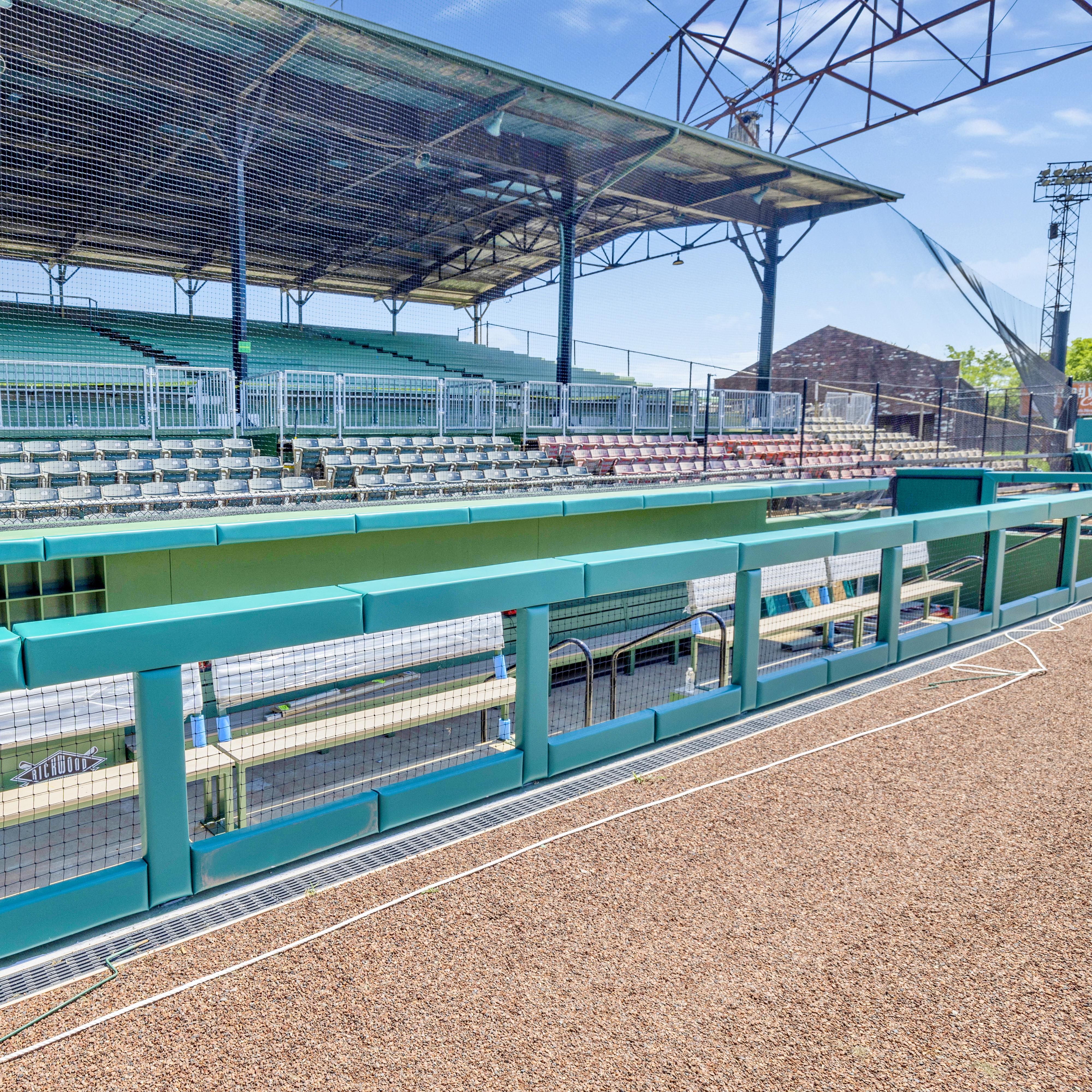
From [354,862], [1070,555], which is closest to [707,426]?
[1070,555]

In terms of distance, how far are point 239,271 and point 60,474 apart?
25.6 feet

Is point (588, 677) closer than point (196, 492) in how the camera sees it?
Yes

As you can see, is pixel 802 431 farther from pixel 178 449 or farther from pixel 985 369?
pixel 985 369

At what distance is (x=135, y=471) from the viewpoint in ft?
34.5

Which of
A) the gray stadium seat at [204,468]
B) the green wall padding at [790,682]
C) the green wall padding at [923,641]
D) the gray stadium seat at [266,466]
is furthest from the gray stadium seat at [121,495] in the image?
the green wall padding at [923,641]

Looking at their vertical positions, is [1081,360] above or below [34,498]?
above

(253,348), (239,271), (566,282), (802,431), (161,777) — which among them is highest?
(566,282)

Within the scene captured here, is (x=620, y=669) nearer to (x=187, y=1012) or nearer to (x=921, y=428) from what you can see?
(x=187, y=1012)

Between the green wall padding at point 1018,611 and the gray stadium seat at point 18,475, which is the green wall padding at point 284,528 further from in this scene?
the green wall padding at point 1018,611

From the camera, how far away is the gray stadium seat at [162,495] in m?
9.12

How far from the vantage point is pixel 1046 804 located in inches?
140

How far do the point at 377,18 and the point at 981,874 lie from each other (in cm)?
1585

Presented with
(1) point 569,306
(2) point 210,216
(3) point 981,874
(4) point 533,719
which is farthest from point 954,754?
(2) point 210,216

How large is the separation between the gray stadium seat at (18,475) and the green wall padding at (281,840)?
7.81 meters
